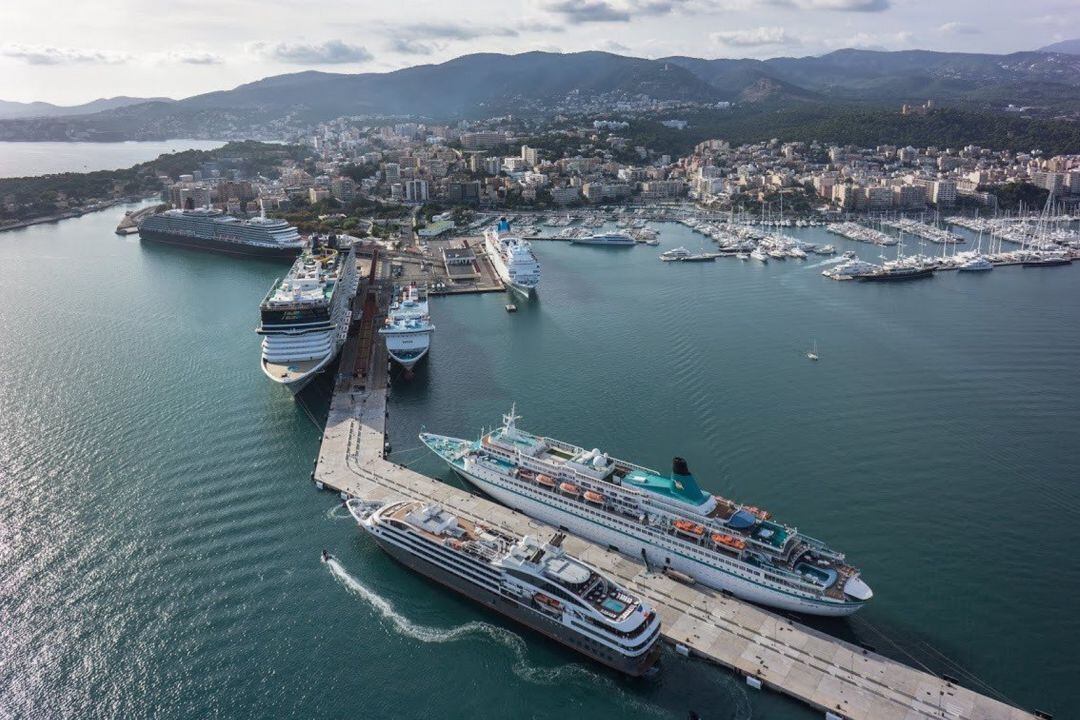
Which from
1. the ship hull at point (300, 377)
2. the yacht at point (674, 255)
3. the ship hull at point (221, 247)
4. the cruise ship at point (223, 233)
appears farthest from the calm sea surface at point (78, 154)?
the ship hull at point (300, 377)

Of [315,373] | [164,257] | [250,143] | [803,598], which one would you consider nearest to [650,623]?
[803,598]

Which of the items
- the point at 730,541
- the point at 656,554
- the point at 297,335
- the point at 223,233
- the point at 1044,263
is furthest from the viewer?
the point at 223,233

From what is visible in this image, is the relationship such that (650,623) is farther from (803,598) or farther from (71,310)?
(71,310)

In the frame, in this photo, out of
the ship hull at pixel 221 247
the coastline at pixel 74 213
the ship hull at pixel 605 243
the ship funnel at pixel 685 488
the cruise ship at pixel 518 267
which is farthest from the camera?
the coastline at pixel 74 213

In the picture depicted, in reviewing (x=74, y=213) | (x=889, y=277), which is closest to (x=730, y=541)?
(x=889, y=277)

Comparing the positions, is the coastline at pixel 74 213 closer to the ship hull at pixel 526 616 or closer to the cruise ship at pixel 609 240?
the cruise ship at pixel 609 240

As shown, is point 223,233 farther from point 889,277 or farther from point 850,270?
point 889,277

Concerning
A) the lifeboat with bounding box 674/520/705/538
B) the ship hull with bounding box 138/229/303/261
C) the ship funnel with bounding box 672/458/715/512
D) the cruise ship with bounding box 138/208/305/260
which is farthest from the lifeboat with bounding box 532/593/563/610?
the cruise ship with bounding box 138/208/305/260
